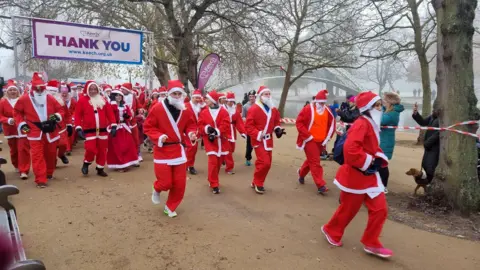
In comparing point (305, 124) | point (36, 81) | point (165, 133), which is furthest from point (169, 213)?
point (36, 81)

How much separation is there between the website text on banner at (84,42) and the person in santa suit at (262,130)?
522 cm

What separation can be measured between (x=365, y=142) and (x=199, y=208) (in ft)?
8.85

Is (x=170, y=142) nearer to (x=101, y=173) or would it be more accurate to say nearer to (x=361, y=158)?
(x=361, y=158)

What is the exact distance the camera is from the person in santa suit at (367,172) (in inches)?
151

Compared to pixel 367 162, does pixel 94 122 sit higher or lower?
higher

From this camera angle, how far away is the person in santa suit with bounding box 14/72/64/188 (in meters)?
6.21

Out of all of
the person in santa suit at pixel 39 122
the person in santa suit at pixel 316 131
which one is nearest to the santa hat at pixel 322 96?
the person in santa suit at pixel 316 131

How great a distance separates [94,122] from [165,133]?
2.87 m

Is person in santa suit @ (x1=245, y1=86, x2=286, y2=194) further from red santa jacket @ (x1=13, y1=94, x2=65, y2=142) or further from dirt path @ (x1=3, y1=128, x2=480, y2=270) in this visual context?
red santa jacket @ (x1=13, y1=94, x2=65, y2=142)

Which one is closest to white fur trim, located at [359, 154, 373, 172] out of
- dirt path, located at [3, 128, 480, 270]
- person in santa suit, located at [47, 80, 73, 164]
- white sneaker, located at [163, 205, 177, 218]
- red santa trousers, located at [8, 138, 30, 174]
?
dirt path, located at [3, 128, 480, 270]

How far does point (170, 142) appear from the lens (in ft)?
16.1

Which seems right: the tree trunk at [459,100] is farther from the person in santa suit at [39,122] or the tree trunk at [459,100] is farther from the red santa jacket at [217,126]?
the person in santa suit at [39,122]

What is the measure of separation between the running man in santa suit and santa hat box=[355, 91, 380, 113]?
2.85 metres

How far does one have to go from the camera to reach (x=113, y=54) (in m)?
9.76
